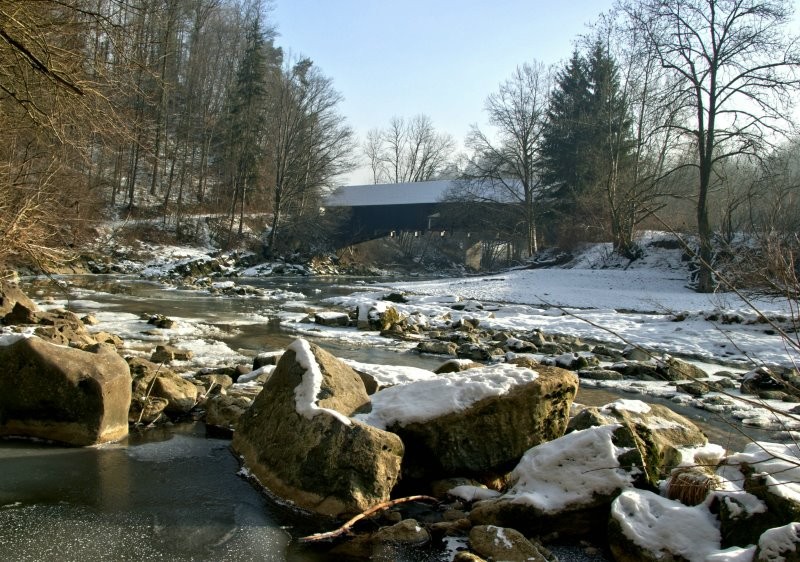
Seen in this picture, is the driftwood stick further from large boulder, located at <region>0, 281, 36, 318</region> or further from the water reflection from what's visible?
large boulder, located at <region>0, 281, 36, 318</region>

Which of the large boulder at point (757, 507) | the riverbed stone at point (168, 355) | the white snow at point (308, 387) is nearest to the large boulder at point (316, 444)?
the white snow at point (308, 387)

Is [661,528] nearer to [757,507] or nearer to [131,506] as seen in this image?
[757,507]

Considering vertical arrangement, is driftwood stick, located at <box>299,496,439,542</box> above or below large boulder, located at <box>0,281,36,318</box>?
below

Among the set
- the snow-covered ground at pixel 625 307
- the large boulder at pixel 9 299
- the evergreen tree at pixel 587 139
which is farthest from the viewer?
the evergreen tree at pixel 587 139

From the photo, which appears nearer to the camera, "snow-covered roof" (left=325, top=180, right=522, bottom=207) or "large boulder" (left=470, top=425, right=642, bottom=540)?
"large boulder" (left=470, top=425, right=642, bottom=540)

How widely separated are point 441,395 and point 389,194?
139 feet

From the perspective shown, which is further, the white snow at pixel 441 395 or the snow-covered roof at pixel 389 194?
the snow-covered roof at pixel 389 194

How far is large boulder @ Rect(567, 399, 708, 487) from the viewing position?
4715mm

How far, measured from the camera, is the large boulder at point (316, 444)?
14.7 feet

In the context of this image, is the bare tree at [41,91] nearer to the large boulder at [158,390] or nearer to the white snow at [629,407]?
the large boulder at [158,390]

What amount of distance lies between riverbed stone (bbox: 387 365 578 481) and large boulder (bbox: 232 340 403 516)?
A: 0.40 metres

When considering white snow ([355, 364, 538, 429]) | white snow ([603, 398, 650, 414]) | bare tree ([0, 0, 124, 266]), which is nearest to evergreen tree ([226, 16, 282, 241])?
bare tree ([0, 0, 124, 266])

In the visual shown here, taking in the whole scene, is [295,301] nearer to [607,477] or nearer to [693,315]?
[693,315]

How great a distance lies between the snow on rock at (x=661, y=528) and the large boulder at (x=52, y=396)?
4.80 metres
